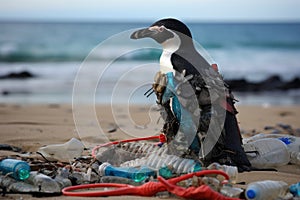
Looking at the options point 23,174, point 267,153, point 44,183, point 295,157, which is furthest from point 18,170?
point 295,157

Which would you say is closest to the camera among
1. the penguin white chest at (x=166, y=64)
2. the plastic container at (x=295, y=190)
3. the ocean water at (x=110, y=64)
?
the plastic container at (x=295, y=190)

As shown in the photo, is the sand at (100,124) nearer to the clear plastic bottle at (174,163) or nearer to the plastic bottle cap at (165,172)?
the clear plastic bottle at (174,163)

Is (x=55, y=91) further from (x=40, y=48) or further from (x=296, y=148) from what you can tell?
(x=40, y=48)

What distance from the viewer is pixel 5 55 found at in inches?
896

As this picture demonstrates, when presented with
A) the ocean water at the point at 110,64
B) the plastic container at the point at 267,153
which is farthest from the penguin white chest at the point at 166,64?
the plastic container at the point at 267,153

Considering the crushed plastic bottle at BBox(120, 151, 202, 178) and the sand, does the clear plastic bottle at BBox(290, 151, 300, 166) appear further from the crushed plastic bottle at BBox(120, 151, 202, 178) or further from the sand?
the crushed plastic bottle at BBox(120, 151, 202, 178)

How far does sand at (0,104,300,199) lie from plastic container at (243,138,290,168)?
0.27ft

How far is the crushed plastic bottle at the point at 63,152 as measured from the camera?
4602 mm

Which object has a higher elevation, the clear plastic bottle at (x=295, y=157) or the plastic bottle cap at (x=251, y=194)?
the plastic bottle cap at (x=251, y=194)

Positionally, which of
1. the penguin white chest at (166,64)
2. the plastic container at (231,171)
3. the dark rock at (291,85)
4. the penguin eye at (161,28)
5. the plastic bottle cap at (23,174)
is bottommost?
the dark rock at (291,85)

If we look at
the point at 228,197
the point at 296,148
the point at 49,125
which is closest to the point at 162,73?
the point at 228,197

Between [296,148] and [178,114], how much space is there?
4.16 ft

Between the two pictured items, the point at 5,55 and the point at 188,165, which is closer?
the point at 188,165

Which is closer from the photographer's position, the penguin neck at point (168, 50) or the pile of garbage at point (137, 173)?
the pile of garbage at point (137, 173)
